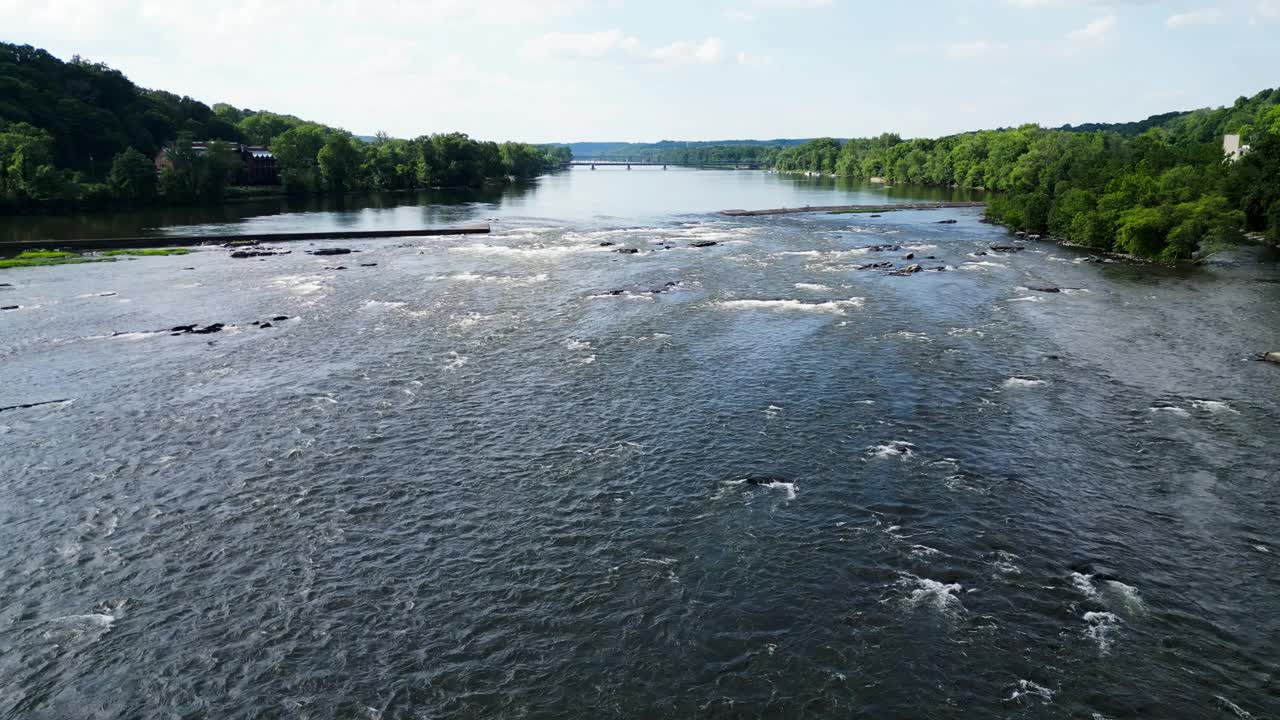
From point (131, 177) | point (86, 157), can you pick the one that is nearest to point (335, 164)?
point (131, 177)

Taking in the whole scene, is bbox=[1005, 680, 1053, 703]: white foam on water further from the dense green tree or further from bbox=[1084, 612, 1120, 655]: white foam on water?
the dense green tree

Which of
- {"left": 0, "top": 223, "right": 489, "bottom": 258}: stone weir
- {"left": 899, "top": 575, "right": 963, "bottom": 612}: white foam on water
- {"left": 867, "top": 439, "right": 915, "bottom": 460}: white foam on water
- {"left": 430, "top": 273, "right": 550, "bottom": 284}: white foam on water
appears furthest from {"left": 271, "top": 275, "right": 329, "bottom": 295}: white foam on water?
{"left": 899, "top": 575, "right": 963, "bottom": 612}: white foam on water

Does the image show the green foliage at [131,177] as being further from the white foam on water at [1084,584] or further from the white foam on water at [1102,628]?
the white foam on water at [1102,628]

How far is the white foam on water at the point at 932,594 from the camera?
23933mm

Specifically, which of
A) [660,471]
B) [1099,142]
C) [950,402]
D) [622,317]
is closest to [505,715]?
[660,471]

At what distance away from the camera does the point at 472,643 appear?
22.6 m

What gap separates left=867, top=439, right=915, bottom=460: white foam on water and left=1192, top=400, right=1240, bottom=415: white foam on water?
17006mm

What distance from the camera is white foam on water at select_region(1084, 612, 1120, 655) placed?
22047 millimetres

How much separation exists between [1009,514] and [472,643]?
20624mm

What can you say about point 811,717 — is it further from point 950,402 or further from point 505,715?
point 950,402

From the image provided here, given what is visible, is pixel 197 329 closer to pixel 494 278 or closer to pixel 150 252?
pixel 494 278

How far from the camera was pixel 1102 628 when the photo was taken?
22.7 meters

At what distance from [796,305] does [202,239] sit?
89134 mm

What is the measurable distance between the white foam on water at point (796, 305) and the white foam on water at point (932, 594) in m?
38.9
